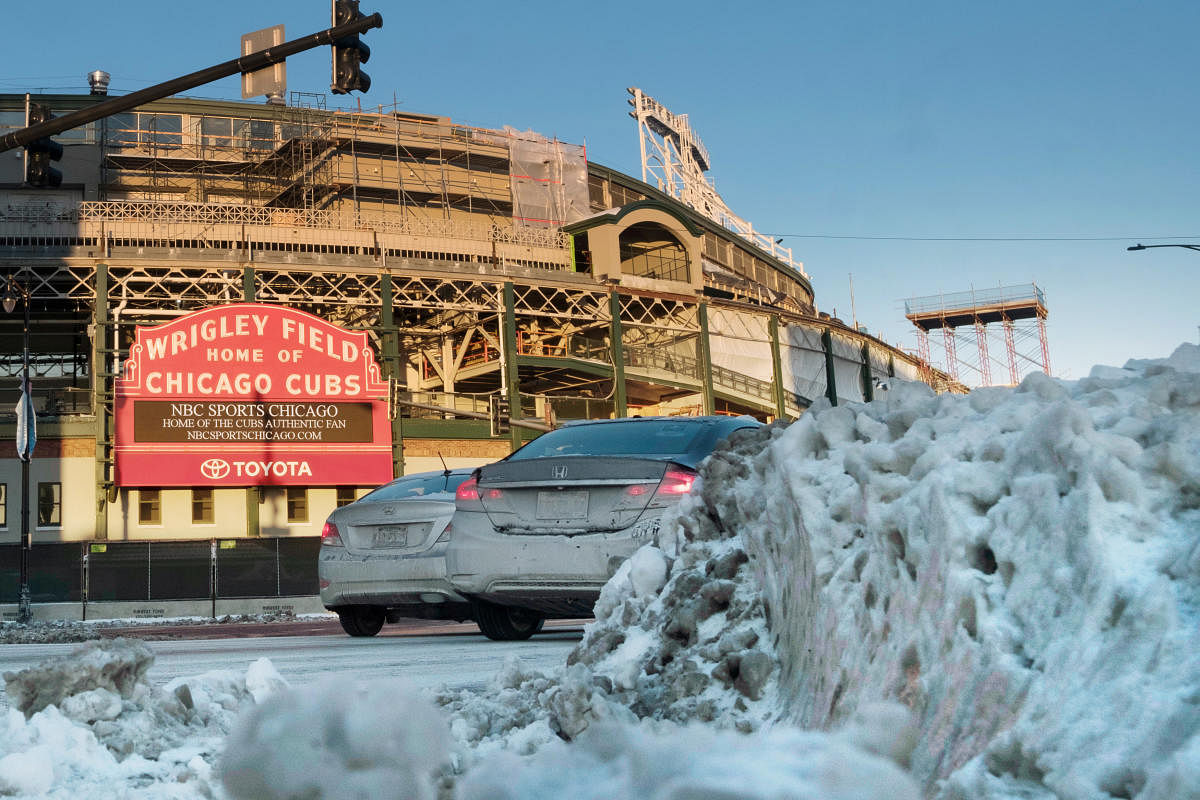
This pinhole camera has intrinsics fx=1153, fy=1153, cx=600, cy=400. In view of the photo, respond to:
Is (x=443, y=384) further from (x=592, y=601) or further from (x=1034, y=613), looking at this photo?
(x=1034, y=613)

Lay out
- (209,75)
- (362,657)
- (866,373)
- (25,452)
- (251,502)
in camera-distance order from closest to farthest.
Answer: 1. (362,657)
2. (209,75)
3. (25,452)
4. (251,502)
5. (866,373)

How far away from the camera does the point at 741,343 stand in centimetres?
5138

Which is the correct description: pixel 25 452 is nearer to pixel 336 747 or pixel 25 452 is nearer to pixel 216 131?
pixel 216 131

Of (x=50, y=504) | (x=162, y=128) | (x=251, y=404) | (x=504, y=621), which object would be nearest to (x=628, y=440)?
(x=504, y=621)

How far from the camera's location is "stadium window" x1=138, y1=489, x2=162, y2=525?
→ 3644cm

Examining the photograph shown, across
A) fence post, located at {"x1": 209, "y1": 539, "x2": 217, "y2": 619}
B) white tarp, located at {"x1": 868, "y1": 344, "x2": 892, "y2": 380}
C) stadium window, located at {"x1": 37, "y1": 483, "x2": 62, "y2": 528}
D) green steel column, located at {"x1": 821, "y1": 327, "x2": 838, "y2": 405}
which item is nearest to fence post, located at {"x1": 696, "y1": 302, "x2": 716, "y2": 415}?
green steel column, located at {"x1": 821, "y1": 327, "x2": 838, "y2": 405}

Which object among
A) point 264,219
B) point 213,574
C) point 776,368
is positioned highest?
point 264,219

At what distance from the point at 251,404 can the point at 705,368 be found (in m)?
18.4

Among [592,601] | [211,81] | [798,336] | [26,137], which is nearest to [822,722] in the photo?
[592,601]

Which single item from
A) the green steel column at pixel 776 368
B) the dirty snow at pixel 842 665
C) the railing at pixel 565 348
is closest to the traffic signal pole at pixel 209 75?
the dirty snow at pixel 842 665

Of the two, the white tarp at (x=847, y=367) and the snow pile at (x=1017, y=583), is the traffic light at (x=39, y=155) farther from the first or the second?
the white tarp at (x=847, y=367)

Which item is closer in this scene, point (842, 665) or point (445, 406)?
point (842, 665)

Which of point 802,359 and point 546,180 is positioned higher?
point 546,180

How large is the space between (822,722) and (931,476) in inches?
31.0
